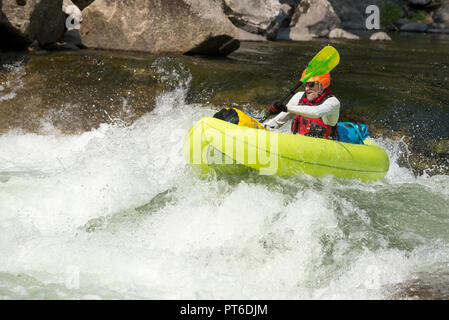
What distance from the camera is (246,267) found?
3381 millimetres

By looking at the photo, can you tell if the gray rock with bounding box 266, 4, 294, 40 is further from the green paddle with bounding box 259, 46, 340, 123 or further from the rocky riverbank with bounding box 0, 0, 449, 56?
the green paddle with bounding box 259, 46, 340, 123

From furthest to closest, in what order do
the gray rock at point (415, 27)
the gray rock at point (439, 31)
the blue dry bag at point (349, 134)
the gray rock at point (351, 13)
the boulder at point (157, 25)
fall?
the gray rock at point (415, 27) → the gray rock at point (439, 31) → the gray rock at point (351, 13) → the boulder at point (157, 25) → the blue dry bag at point (349, 134)

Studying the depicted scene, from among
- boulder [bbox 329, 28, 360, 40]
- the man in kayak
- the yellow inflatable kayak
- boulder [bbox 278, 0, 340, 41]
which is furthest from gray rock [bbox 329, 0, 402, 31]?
the yellow inflatable kayak

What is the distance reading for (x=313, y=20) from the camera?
15.2 meters

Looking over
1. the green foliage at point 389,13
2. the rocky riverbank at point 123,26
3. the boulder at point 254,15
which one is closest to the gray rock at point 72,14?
the rocky riverbank at point 123,26

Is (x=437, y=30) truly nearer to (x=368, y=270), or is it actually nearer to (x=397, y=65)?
(x=397, y=65)

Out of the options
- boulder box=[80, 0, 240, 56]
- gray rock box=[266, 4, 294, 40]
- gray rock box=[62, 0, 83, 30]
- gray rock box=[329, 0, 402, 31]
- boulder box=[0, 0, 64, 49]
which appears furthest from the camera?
gray rock box=[329, 0, 402, 31]

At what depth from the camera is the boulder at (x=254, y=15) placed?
12414mm

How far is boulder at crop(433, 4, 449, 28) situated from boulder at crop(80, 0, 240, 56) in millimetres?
16951

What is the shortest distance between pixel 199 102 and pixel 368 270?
3.72 metres

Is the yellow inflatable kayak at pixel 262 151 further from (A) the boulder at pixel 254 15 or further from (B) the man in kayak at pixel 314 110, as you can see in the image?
(A) the boulder at pixel 254 15

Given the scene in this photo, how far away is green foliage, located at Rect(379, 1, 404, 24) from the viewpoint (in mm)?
20700

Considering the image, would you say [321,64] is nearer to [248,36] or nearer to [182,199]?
[182,199]

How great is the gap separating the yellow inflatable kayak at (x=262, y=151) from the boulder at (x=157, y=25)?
152 inches
